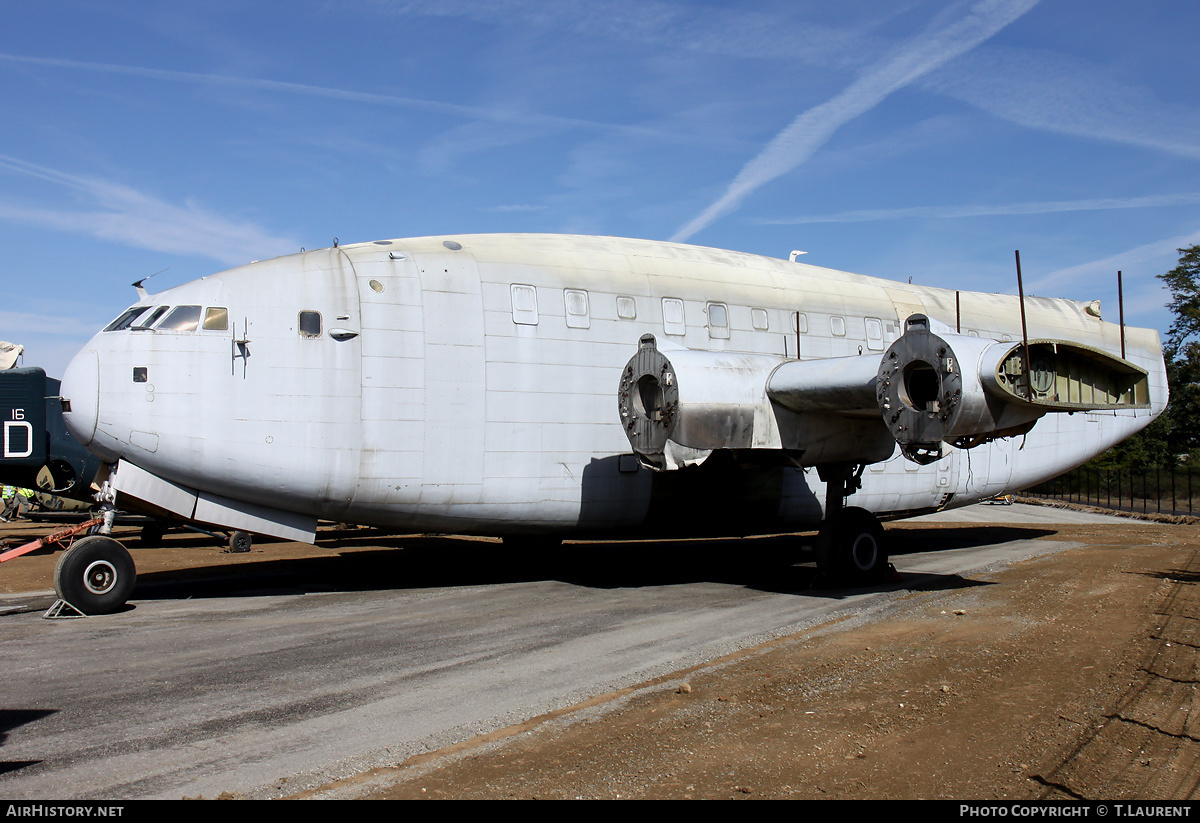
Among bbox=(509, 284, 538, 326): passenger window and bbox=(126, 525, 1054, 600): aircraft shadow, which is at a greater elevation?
bbox=(509, 284, 538, 326): passenger window

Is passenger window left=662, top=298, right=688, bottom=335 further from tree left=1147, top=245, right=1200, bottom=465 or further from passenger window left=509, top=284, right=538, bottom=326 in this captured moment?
tree left=1147, top=245, right=1200, bottom=465

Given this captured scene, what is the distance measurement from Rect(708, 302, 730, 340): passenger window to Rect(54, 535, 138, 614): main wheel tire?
956 centimetres

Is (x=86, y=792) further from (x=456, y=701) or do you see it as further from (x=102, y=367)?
(x=102, y=367)

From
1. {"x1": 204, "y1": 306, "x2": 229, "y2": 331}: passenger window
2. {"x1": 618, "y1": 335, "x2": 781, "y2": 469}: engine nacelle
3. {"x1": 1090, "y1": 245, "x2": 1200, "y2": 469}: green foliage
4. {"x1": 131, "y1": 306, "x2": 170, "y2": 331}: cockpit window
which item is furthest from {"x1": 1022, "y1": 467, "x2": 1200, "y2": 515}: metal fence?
{"x1": 131, "y1": 306, "x2": 170, "y2": 331}: cockpit window

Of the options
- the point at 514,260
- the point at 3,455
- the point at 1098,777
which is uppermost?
Result: the point at 514,260

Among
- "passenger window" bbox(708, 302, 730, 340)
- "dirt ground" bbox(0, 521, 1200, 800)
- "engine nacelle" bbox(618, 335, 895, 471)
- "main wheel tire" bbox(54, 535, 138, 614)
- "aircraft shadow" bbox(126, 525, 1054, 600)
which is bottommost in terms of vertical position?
"dirt ground" bbox(0, 521, 1200, 800)

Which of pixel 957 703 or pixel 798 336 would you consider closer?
pixel 957 703

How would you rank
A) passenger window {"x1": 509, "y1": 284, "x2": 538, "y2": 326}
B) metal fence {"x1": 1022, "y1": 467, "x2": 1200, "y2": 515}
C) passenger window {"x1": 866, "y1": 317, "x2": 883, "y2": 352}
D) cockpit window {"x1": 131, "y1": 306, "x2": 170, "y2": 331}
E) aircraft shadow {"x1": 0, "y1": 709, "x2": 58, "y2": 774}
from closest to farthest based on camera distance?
1. aircraft shadow {"x1": 0, "y1": 709, "x2": 58, "y2": 774}
2. cockpit window {"x1": 131, "y1": 306, "x2": 170, "y2": 331}
3. passenger window {"x1": 509, "y1": 284, "x2": 538, "y2": 326}
4. passenger window {"x1": 866, "y1": 317, "x2": 883, "y2": 352}
5. metal fence {"x1": 1022, "y1": 467, "x2": 1200, "y2": 515}

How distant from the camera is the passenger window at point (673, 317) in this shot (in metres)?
14.4

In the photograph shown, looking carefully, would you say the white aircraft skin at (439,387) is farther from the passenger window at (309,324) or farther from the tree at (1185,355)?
the tree at (1185,355)

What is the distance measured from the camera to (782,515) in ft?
50.6

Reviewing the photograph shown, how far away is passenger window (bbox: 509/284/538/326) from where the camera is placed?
13.4 m

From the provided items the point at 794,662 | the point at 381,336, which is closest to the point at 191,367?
the point at 381,336

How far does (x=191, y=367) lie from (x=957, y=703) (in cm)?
1030
